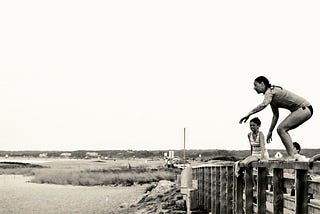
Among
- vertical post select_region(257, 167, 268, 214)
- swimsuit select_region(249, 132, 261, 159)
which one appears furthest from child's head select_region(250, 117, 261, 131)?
vertical post select_region(257, 167, 268, 214)

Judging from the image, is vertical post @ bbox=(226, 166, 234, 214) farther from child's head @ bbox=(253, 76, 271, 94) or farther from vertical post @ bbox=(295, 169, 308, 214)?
vertical post @ bbox=(295, 169, 308, 214)

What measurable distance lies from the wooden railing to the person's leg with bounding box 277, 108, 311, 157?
1.17 feet

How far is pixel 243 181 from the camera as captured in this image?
34.6 ft

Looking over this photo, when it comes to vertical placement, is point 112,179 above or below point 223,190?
below

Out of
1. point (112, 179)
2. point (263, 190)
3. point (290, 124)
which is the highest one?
point (290, 124)

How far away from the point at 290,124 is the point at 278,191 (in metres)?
1.07

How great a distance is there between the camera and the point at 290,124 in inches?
320

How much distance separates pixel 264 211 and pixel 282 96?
1.47 meters

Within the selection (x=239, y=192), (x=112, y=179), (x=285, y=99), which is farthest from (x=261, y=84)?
(x=112, y=179)

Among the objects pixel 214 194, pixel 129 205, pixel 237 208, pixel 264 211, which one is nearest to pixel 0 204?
pixel 129 205

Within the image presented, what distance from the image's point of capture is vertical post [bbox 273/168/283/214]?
24.2 feet

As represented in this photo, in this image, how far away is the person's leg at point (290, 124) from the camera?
26.5ft

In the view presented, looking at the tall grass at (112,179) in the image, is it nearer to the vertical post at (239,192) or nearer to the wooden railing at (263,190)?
the wooden railing at (263,190)

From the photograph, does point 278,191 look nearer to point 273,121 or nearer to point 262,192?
point 262,192
